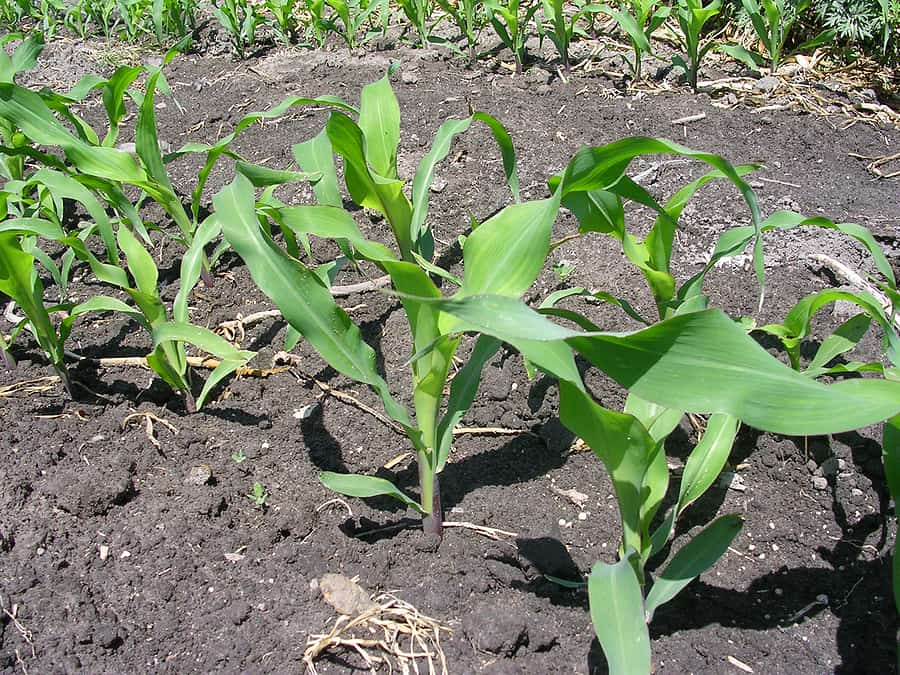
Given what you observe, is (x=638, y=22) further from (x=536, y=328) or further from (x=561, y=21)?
(x=536, y=328)

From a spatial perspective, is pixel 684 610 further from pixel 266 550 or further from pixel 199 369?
pixel 199 369

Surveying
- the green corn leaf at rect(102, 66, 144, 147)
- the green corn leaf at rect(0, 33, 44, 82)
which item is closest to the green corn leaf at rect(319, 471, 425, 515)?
the green corn leaf at rect(102, 66, 144, 147)

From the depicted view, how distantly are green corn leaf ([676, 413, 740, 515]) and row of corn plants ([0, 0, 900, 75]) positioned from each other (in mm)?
2447

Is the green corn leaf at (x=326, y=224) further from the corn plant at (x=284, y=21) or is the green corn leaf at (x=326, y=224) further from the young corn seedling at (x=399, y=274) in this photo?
the corn plant at (x=284, y=21)

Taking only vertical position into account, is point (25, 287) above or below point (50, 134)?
below

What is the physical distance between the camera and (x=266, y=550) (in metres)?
1.61

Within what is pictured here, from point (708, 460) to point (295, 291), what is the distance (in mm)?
850

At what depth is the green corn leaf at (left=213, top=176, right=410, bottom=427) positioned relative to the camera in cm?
134

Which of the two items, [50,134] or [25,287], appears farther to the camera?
[50,134]

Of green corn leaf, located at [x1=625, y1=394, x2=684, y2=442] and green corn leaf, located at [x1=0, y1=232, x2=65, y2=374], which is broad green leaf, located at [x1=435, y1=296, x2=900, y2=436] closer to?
green corn leaf, located at [x1=625, y1=394, x2=684, y2=442]

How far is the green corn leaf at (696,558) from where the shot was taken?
128 cm

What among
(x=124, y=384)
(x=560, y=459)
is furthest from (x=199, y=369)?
(x=560, y=459)

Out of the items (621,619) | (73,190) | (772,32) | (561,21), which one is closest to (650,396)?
(621,619)

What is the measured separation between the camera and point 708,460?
145cm
